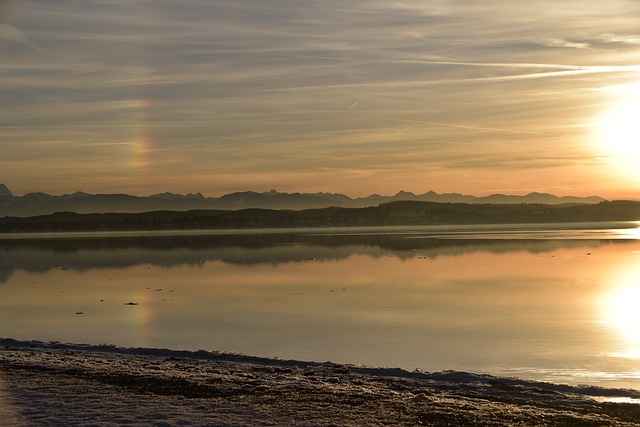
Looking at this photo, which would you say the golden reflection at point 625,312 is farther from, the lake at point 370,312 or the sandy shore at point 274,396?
the sandy shore at point 274,396

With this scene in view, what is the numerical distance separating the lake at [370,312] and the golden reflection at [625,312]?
4cm

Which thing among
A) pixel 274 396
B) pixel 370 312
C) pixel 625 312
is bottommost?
pixel 274 396

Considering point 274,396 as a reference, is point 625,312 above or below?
above

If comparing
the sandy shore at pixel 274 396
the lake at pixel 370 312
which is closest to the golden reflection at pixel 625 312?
the lake at pixel 370 312

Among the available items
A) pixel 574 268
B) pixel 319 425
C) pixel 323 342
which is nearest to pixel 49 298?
pixel 323 342

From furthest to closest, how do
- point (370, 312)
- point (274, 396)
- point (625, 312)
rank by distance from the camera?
point (370, 312), point (625, 312), point (274, 396)

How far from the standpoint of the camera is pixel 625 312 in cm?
2331

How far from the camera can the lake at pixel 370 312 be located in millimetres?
17016

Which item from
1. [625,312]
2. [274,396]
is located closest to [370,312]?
[625,312]

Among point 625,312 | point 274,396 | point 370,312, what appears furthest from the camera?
→ point 370,312

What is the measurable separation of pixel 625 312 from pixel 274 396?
14511mm

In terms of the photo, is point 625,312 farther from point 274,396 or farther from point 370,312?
point 274,396

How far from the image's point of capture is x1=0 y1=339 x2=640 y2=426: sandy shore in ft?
36.8

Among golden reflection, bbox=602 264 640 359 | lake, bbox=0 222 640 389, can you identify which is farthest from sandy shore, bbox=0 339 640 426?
golden reflection, bbox=602 264 640 359
